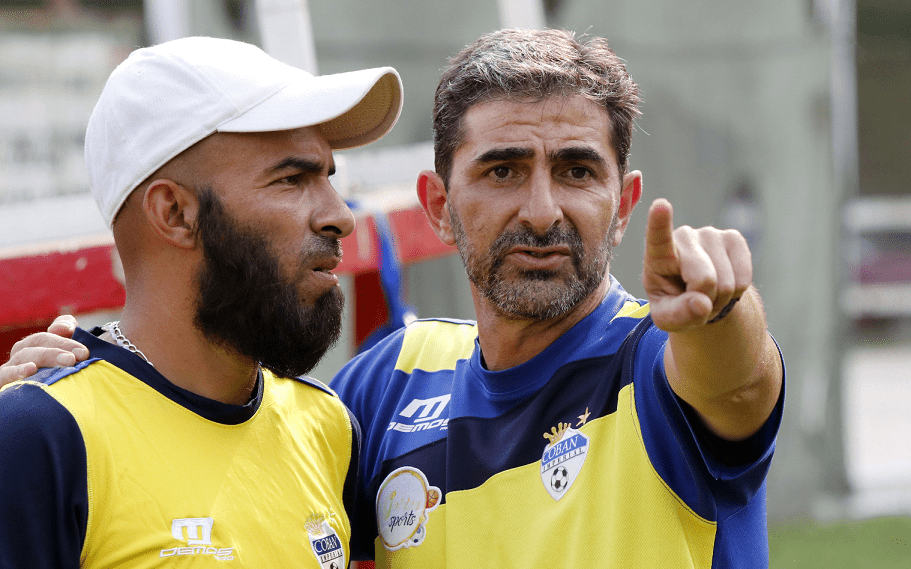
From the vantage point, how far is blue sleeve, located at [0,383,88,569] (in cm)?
172

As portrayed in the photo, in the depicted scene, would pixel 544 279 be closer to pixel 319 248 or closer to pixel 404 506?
pixel 319 248

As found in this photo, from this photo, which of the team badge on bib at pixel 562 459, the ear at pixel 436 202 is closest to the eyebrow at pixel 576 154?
the ear at pixel 436 202

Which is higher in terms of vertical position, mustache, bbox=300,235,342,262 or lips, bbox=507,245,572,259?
mustache, bbox=300,235,342,262

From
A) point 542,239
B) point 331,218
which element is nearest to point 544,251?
point 542,239

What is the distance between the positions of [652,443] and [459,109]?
108cm

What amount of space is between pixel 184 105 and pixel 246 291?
43cm

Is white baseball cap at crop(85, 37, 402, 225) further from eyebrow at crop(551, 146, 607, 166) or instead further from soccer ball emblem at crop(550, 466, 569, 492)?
soccer ball emblem at crop(550, 466, 569, 492)

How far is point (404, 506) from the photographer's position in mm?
2352

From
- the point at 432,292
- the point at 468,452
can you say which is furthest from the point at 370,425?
the point at 432,292

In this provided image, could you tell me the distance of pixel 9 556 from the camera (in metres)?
1.71

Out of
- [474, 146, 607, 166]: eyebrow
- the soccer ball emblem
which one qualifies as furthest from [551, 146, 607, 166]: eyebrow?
the soccer ball emblem

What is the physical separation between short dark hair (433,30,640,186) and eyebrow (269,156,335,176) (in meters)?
0.48

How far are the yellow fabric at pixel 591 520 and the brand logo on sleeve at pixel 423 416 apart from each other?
27 cm

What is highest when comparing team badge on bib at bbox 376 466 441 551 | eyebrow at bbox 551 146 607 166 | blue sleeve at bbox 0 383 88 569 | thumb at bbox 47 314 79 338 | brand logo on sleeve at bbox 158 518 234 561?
eyebrow at bbox 551 146 607 166
